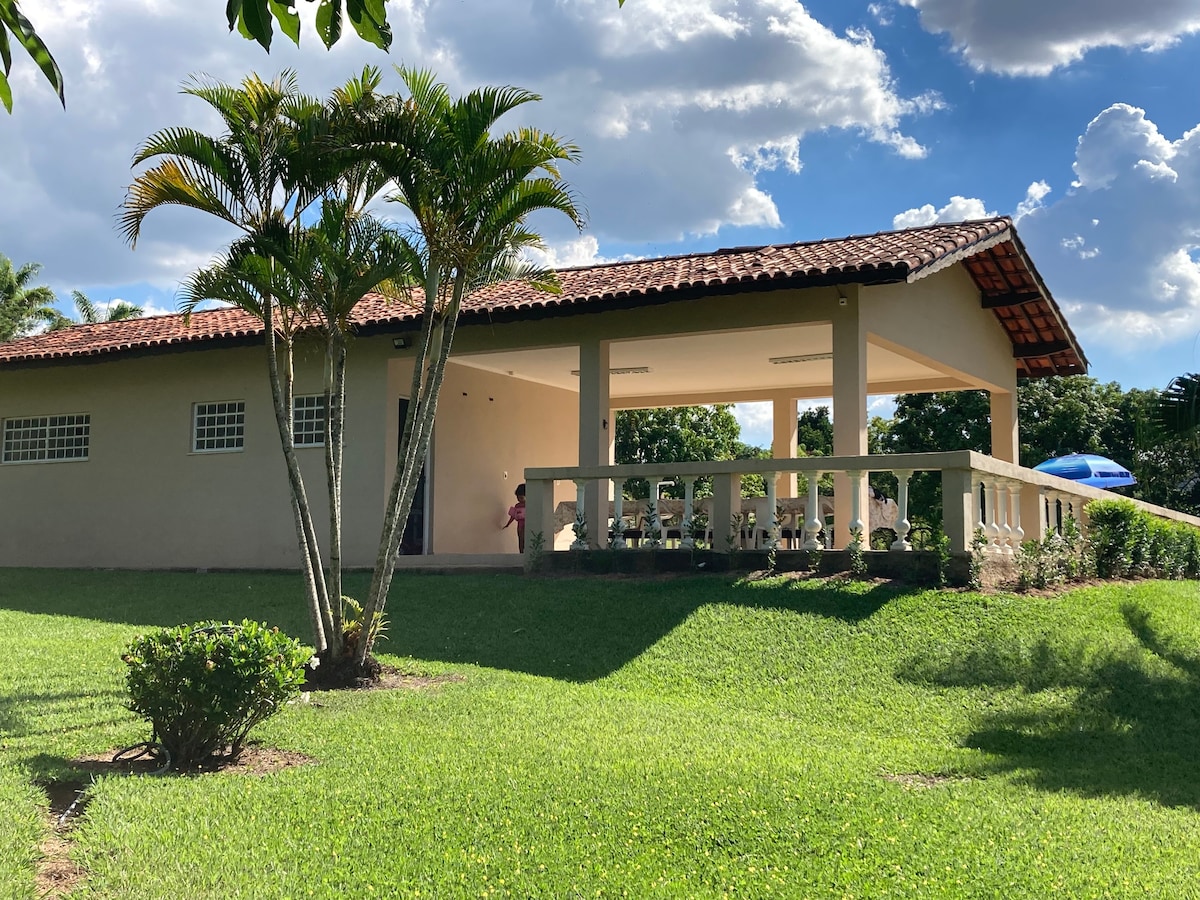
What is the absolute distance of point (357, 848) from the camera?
14.5ft

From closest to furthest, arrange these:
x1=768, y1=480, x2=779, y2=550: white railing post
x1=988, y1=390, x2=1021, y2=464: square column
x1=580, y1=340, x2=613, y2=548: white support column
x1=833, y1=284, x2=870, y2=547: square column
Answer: x1=768, y1=480, x2=779, y2=550: white railing post, x1=833, y1=284, x2=870, y2=547: square column, x1=580, y1=340, x2=613, y2=548: white support column, x1=988, y1=390, x2=1021, y2=464: square column

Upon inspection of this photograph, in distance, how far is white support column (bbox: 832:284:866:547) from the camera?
11430 millimetres

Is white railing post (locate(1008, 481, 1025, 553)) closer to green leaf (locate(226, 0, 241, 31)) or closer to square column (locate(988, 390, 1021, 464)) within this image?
square column (locate(988, 390, 1021, 464))

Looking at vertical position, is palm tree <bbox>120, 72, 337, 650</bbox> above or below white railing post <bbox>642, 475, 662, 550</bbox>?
above

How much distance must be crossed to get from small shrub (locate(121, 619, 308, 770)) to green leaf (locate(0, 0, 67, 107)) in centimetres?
316

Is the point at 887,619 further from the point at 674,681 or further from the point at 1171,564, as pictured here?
the point at 1171,564

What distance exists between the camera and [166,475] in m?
15.5

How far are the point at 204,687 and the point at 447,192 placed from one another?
3.82 metres

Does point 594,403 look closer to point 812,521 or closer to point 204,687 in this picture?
point 812,521

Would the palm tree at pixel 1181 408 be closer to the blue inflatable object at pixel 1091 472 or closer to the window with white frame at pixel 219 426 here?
the blue inflatable object at pixel 1091 472

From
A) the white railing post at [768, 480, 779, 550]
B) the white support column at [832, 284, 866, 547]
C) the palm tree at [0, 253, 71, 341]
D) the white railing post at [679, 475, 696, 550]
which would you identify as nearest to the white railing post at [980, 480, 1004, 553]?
the white support column at [832, 284, 866, 547]

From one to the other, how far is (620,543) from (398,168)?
4.84 metres

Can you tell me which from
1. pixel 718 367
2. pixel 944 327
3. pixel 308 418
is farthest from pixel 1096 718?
pixel 308 418

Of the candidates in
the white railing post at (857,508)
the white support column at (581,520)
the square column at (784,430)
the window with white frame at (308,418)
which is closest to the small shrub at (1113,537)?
the white railing post at (857,508)
